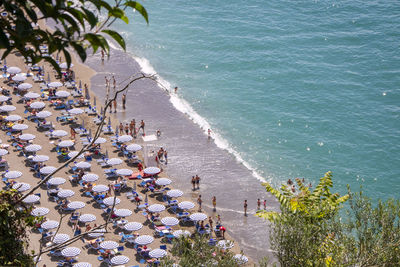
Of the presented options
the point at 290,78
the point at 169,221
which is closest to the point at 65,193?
the point at 169,221

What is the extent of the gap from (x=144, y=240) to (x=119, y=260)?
232 cm

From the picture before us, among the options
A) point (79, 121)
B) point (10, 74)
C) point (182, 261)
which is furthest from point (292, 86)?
point (182, 261)

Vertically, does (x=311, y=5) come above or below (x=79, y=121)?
above

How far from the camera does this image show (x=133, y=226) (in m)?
35.0

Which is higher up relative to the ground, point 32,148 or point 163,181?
point 32,148

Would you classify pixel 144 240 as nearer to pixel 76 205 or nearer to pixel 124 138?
pixel 76 205

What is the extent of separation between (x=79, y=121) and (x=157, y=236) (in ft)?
61.0

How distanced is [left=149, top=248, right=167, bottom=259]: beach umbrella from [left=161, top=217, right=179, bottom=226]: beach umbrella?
3.22 metres

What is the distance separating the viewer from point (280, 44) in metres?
74.6

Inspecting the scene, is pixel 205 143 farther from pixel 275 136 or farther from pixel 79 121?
pixel 79 121

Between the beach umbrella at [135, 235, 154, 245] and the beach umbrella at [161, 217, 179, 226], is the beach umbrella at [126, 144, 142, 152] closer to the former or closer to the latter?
the beach umbrella at [161, 217, 179, 226]

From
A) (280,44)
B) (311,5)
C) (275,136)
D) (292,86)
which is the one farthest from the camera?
(311,5)

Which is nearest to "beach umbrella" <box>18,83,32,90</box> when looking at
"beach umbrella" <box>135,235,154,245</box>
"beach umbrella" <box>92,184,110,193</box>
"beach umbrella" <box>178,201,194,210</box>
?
"beach umbrella" <box>92,184,110,193</box>

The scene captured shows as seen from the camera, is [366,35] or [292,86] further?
[366,35]
